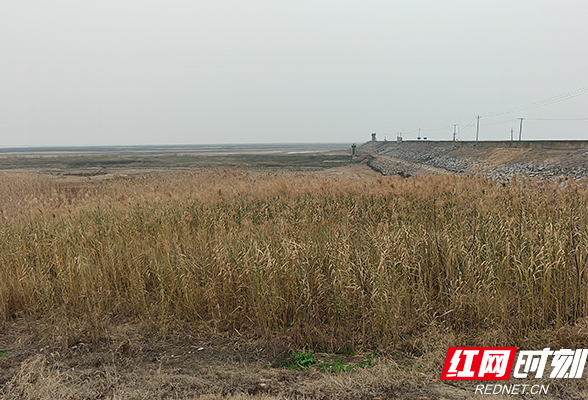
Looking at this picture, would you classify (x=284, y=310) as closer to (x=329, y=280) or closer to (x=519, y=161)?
(x=329, y=280)

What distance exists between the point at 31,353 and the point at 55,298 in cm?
123

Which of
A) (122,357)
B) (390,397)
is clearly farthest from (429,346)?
(122,357)

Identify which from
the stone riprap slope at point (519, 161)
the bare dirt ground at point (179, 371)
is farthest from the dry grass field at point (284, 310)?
the stone riprap slope at point (519, 161)

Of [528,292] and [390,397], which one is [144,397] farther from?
[528,292]

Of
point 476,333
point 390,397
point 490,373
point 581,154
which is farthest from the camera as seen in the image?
point 581,154

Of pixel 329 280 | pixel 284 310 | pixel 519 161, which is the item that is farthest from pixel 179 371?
pixel 519 161

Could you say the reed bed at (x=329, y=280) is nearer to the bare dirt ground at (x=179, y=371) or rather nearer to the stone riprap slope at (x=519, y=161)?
the bare dirt ground at (x=179, y=371)

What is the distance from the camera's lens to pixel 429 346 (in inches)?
158

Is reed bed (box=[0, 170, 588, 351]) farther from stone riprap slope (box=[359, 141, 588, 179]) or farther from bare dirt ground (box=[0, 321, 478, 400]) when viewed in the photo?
stone riprap slope (box=[359, 141, 588, 179])

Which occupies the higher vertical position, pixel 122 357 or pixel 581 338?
pixel 581 338

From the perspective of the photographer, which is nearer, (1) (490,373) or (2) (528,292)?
(1) (490,373)

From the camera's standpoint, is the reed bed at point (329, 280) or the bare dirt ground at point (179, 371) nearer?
the bare dirt ground at point (179, 371)

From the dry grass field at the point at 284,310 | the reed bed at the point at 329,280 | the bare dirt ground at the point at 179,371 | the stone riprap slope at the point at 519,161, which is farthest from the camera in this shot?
the stone riprap slope at the point at 519,161

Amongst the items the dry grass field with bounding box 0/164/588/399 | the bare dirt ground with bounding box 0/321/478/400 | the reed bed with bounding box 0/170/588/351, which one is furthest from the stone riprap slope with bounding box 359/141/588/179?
the bare dirt ground with bounding box 0/321/478/400
